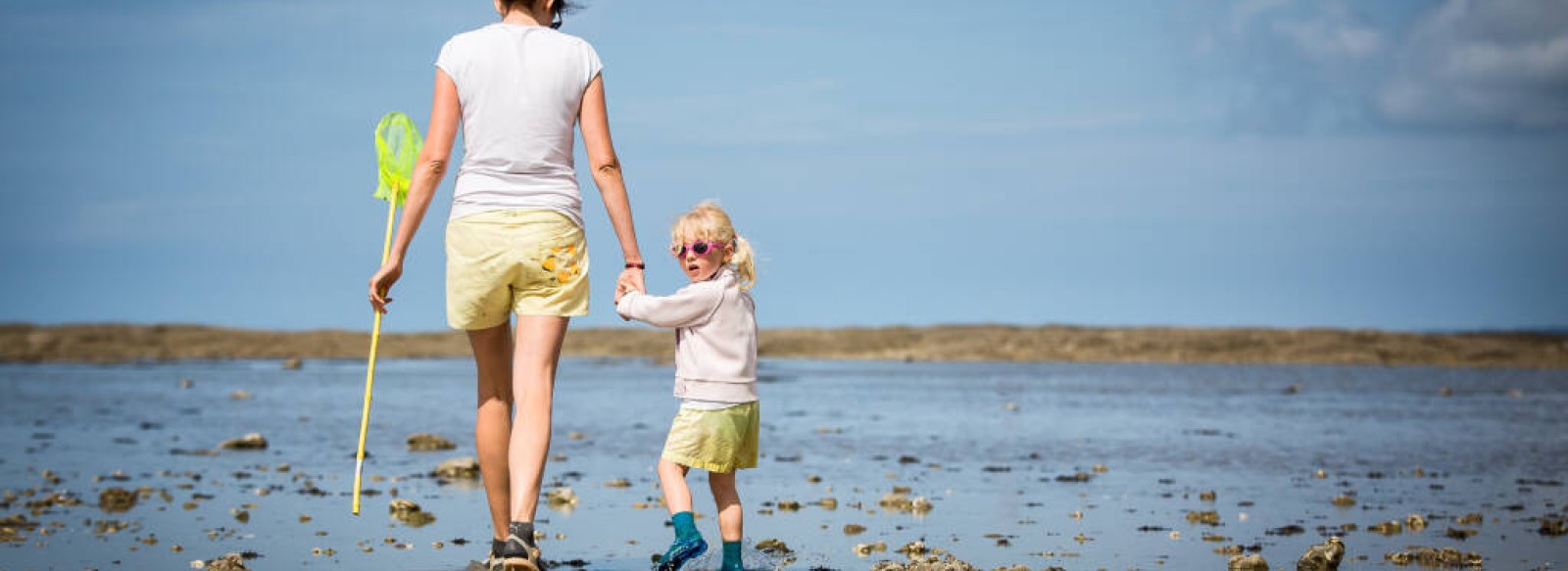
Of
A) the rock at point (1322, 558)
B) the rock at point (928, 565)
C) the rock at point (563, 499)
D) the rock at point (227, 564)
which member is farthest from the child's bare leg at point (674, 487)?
the rock at point (563, 499)

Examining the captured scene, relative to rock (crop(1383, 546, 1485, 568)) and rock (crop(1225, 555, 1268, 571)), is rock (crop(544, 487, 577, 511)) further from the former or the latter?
rock (crop(1383, 546, 1485, 568))

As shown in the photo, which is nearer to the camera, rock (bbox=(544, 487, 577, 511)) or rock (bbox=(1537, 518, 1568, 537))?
rock (bbox=(1537, 518, 1568, 537))

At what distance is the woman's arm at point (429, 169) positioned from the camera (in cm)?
697

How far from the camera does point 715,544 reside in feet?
31.0

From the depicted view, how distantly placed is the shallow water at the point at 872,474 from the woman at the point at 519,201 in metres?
1.33

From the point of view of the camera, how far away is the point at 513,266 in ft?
22.6

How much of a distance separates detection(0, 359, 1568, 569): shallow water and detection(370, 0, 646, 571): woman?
133 centimetres

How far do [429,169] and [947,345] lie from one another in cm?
5869

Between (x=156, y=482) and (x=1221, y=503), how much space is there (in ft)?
28.6

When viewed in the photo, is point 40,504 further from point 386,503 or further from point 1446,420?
point 1446,420

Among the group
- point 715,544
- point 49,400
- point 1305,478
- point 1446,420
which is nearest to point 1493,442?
point 1446,420

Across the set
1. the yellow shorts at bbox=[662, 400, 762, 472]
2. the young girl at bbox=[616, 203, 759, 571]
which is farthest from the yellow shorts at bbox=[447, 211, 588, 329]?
the yellow shorts at bbox=[662, 400, 762, 472]

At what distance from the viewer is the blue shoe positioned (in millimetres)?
7336

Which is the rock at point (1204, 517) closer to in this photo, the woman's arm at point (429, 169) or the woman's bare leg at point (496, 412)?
the woman's bare leg at point (496, 412)
